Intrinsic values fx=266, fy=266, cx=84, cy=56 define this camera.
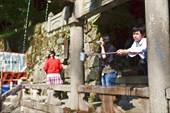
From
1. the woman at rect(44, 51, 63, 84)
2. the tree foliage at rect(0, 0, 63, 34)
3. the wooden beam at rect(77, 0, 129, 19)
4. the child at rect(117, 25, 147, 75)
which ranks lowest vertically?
the woman at rect(44, 51, 63, 84)

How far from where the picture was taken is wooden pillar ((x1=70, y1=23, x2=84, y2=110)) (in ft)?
18.3

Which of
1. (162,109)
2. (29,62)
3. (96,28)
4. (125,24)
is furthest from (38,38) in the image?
(162,109)

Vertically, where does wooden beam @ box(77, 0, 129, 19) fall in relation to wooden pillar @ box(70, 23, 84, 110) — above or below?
above

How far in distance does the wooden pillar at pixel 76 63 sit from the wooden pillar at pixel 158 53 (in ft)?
7.17

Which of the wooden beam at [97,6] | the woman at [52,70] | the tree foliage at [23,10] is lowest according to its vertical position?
the woman at [52,70]

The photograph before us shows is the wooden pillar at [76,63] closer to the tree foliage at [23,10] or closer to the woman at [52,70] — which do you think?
the woman at [52,70]

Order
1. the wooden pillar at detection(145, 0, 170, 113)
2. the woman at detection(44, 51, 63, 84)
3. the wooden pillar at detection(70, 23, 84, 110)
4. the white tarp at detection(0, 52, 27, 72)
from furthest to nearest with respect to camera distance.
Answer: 1. the white tarp at detection(0, 52, 27, 72)
2. the woman at detection(44, 51, 63, 84)
3. the wooden pillar at detection(70, 23, 84, 110)
4. the wooden pillar at detection(145, 0, 170, 113)

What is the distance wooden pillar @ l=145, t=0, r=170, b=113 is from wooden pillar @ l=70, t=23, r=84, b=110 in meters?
2.18

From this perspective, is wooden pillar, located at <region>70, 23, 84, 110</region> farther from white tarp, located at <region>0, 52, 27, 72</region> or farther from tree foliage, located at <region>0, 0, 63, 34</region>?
tree foliage, located at <region>0, 0, 63, 34</region>

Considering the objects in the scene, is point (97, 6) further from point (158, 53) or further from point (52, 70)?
point (52, 70)

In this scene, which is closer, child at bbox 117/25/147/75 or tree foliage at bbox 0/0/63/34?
child at bbox 117/25/147/75

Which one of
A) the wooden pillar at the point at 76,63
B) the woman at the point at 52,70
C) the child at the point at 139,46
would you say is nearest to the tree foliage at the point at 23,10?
the woman at the point at 52,70

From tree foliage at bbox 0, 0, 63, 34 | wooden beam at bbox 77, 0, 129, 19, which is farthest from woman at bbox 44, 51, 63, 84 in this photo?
tree foliage at bbox 0, 0, 63, 34

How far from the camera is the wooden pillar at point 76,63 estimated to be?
5.57 m
